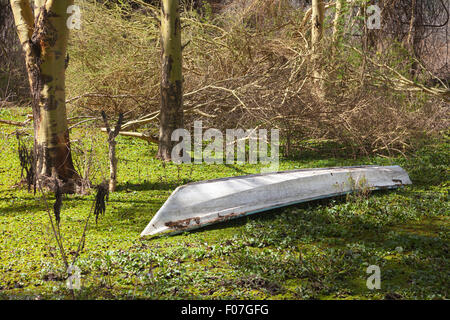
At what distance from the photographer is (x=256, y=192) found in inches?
220

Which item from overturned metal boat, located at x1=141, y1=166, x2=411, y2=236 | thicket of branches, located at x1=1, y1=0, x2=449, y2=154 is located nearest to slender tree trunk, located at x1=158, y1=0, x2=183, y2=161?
thicket of branches, located at x1=1, y1=0, x2=449, y2=154

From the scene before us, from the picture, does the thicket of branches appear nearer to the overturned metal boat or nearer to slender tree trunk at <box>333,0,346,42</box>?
slender tree trunk at <box>333,0,346,42</box>

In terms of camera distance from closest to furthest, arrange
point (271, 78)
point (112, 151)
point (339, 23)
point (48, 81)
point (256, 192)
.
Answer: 1. point (256, 192)
2. point (48, 81)
3. point (112, 151)
4. point (271, 78)
5. point (339, 23)

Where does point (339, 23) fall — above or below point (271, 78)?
above

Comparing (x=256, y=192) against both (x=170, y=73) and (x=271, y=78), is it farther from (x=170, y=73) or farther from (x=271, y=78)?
(x=271, y=78)

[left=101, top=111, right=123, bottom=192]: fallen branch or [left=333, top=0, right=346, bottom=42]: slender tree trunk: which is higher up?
[left=333, top=0, right=346, bottom=42]: slender tree trunk

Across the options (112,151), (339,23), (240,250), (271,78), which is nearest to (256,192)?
(240,250)

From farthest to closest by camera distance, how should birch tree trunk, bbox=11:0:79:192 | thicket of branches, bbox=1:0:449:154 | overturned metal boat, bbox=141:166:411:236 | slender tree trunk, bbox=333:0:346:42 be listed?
slender tree trunk, bbox=333:0:346:42, thicket of branches, bbox=1:0:449:154, birch tree trunk, bbox=11:0:79:192, overturned metal boat, bbox=141:166:411:236

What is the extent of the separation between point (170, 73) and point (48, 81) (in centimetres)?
215

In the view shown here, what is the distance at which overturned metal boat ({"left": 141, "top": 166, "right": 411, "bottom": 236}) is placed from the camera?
5.08m

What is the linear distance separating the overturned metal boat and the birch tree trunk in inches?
67.5

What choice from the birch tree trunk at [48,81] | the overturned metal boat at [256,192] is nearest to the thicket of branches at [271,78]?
the overturned metal boat at [256,192]

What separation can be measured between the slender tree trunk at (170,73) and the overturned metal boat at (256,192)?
7.07 feet

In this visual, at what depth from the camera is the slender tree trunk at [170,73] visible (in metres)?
7.45
